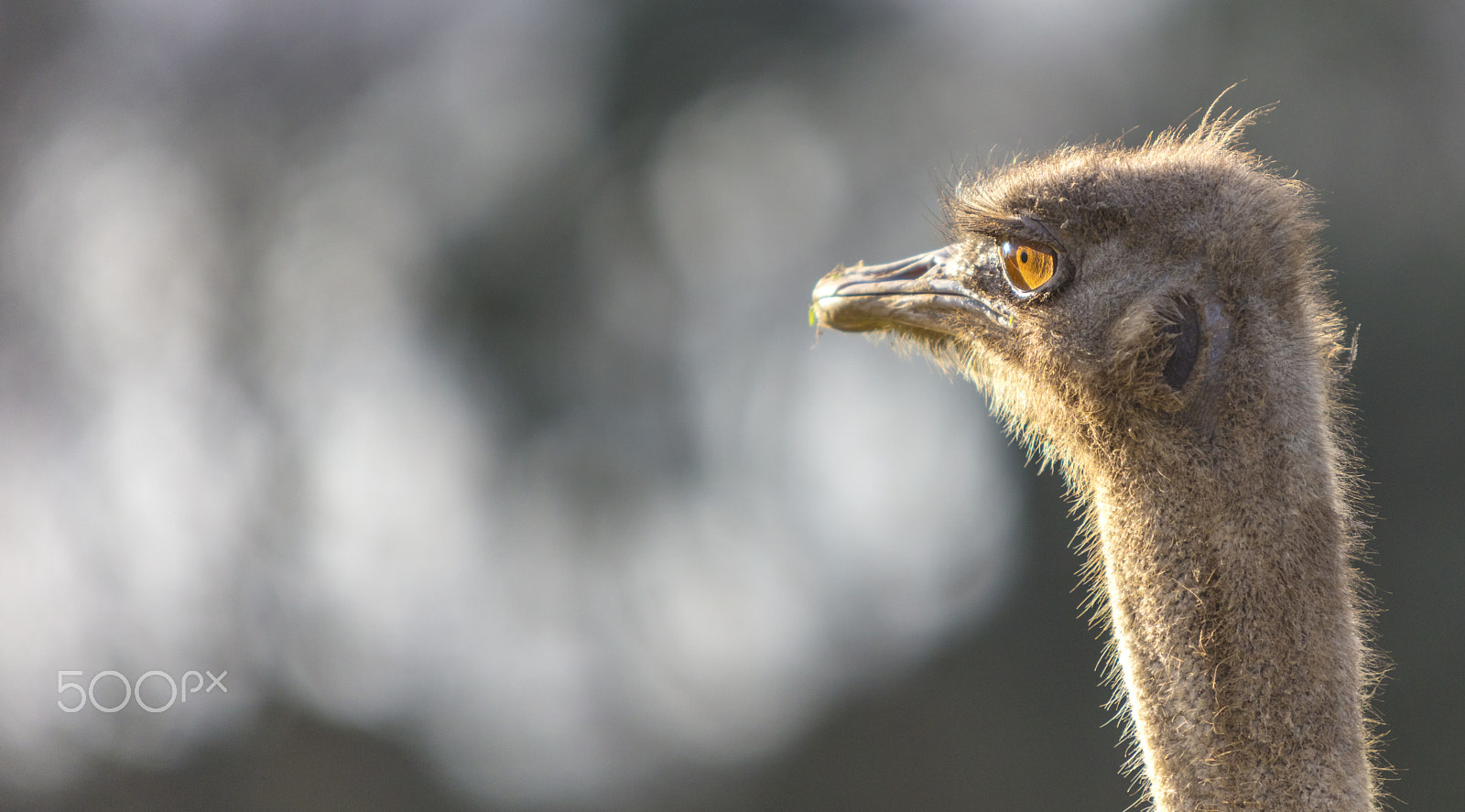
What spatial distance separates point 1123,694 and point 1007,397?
513 mm

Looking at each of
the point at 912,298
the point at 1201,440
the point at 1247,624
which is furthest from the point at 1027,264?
the point at 1247,624

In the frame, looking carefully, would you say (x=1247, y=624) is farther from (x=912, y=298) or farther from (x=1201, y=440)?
(x=912, y=298)

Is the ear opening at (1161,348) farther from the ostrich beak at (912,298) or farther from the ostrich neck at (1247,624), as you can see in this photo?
the ostrich beak at (912,298)

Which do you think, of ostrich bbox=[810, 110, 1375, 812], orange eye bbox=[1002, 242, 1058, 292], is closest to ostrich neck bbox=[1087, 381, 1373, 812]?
ostrich bbox=[810, 110, 1375, 812]

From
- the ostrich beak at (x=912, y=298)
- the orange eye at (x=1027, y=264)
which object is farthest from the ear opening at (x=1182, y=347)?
the ostrich beak at (x=912, y=298)

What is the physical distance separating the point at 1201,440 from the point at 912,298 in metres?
0.54

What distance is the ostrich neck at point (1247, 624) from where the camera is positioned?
124cm

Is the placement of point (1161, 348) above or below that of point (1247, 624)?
above

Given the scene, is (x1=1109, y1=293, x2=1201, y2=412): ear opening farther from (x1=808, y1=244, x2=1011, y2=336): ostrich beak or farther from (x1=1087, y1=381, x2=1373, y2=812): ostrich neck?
(x1=808, y1=244, x2=1011, y2=336): ostrich beak

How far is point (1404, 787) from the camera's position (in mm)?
5055

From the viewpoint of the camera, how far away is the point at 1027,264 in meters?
1.60

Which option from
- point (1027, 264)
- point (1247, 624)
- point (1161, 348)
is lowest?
point (1247, 624)

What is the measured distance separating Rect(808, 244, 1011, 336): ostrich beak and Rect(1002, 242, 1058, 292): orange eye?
0.06 m

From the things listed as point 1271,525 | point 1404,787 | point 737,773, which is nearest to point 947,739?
point 737,773
